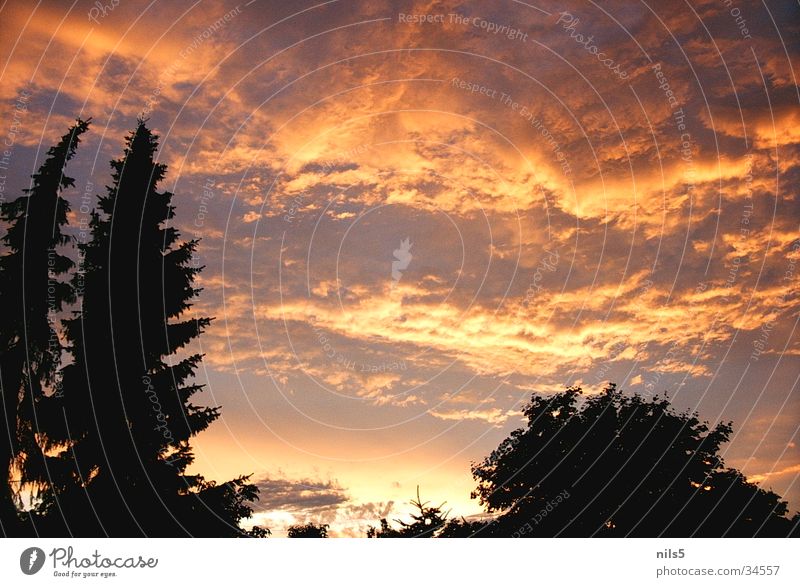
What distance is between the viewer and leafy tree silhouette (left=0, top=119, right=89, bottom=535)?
1698cm

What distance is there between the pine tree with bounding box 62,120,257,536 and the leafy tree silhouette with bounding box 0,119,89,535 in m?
1.21

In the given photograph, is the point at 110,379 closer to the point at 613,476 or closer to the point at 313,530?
the point at 313,530

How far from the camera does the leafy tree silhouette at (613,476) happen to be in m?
31.2

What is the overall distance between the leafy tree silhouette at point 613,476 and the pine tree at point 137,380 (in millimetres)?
13981

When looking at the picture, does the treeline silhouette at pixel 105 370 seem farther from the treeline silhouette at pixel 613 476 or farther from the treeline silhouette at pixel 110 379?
the treeline silhouette at pixel 613 476

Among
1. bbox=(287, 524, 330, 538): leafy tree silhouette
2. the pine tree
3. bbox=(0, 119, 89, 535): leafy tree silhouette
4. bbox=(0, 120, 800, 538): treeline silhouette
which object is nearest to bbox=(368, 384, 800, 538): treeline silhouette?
bbox=(0, 120, 800, 538): treeline silhouette

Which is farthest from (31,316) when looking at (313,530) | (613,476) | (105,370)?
(613,476)

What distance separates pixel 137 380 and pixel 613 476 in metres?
22.0

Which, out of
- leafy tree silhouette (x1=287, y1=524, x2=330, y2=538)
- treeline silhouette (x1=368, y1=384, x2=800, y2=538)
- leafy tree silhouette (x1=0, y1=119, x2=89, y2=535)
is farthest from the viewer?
treeline silhouette (x1=368, y1=384, x2=800, y2=538)

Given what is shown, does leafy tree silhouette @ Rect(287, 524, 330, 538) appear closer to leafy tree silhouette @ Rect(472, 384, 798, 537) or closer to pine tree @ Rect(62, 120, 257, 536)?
pine tree @ Rect(62, 120, 257, 536)

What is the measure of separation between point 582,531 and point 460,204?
18013 millimetres

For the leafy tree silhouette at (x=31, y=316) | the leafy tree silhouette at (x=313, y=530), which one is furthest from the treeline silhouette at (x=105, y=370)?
the leafy tree silhouette at (x=313, y=530)

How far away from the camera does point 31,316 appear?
17.7 m
